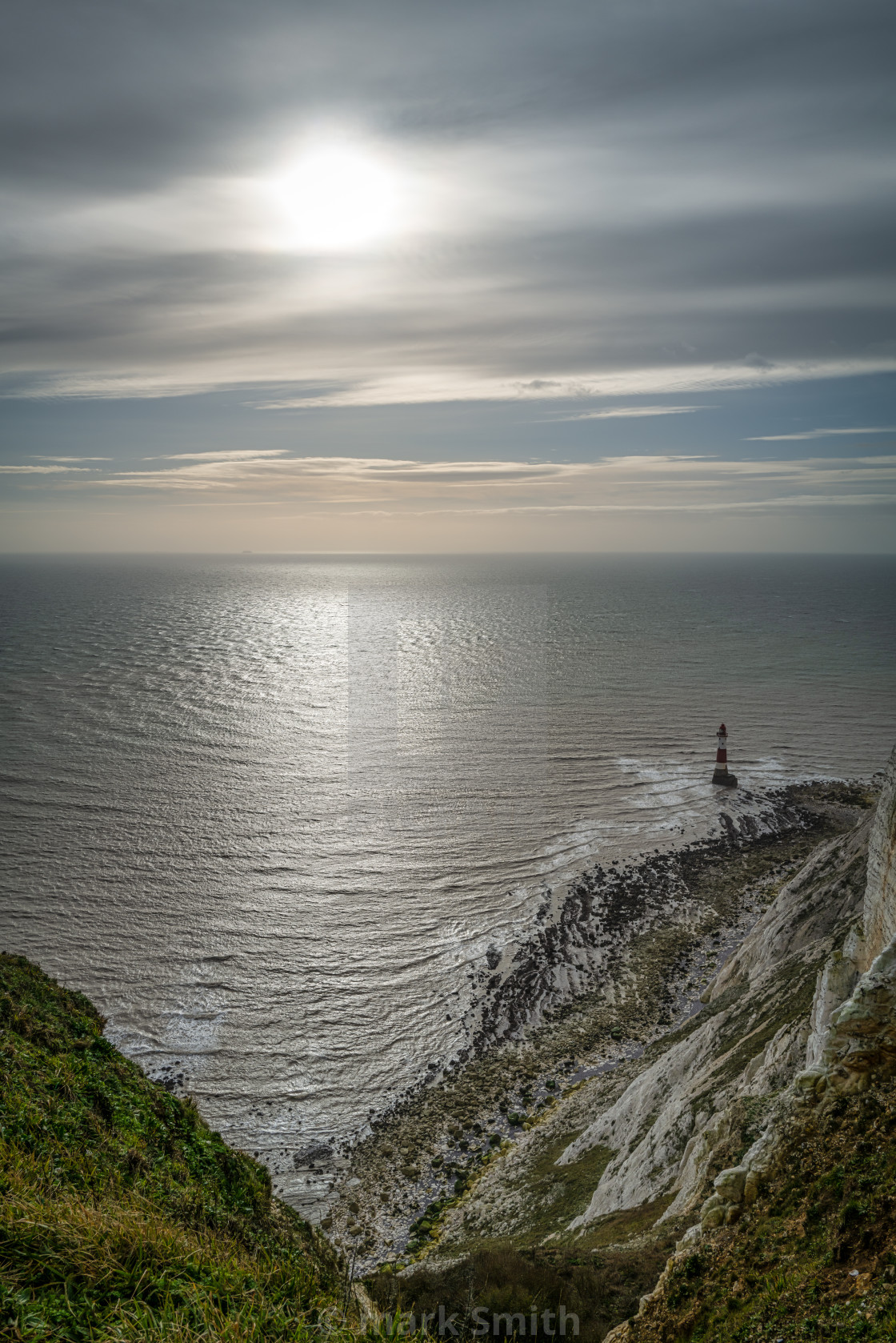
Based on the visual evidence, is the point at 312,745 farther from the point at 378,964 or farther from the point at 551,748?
the point at 378,964

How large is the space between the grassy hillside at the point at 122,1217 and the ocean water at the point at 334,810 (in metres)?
8.86

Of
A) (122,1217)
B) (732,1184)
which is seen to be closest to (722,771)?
(732,1184)

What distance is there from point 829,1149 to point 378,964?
21.4 metres

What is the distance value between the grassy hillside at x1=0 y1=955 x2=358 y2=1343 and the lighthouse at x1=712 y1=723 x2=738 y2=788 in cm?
3883

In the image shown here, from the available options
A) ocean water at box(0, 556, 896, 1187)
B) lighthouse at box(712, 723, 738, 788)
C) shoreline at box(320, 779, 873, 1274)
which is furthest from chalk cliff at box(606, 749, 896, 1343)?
lighthouse at box(712, 723, 738, 788)

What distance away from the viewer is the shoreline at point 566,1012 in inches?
718

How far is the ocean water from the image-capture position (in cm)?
2472

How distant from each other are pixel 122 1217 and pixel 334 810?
115ft

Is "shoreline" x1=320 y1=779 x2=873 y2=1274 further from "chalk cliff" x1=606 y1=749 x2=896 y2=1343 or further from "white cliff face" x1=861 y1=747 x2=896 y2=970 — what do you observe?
"white cliff face" x1=861 y1=747 x2=896 y2=970

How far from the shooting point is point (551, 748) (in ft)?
171

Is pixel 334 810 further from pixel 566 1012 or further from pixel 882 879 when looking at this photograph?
pixel 882 879

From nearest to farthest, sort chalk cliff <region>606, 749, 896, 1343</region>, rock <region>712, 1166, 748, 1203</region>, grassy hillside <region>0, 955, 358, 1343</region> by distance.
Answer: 1. grassy hillside <region>0, 955, 358, 1343</region>
2. chalk cliff <region>606, 749, 896, 1343</region>
3. rock <region>712, 1166, 748, 1203</region>

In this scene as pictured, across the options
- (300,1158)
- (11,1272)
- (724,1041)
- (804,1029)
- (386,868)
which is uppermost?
(11,1272)

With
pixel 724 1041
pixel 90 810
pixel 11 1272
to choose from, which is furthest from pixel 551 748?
pixel 11 1272
